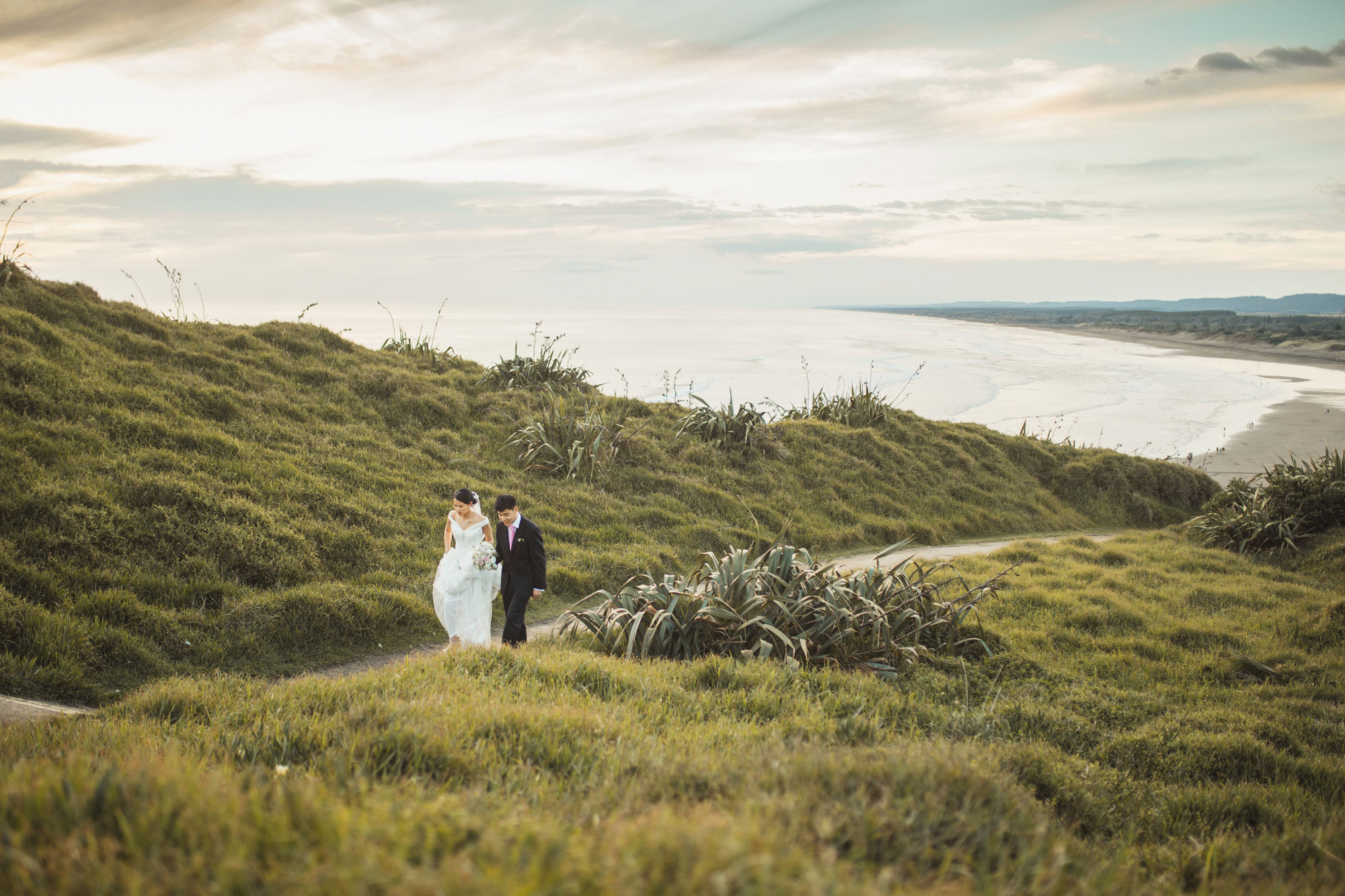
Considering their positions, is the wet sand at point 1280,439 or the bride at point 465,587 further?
the wet sand at point 1280,439

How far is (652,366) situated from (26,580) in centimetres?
3226

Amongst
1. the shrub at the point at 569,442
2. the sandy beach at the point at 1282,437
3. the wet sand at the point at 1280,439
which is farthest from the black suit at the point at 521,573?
the wet sand at the point at 1280,439

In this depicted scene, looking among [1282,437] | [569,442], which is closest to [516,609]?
[569,442]

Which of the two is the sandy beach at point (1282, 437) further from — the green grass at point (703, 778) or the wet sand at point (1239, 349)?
the wet sand at point (1239, 349)

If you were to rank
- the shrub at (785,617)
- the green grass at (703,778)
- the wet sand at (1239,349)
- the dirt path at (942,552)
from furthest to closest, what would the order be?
the wet sand at (1239,349) < the dirt path at (942,552) < the shrub at (785,617) < the green grass at (703,778)

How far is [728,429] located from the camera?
1514 centimetres

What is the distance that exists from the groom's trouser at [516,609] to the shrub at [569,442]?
514 centimetres

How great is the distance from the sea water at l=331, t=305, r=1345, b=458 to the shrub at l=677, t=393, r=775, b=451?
62.1 inches

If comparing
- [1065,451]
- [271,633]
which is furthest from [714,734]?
[1065,451]

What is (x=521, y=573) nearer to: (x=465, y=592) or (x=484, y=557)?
(x=484, y=557)

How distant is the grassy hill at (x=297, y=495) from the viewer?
6836 millimetres

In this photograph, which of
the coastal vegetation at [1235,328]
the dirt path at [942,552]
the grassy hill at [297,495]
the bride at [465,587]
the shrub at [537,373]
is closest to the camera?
the grassy hill at [297,495]

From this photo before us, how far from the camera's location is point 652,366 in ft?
125

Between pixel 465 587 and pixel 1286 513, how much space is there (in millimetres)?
13217
